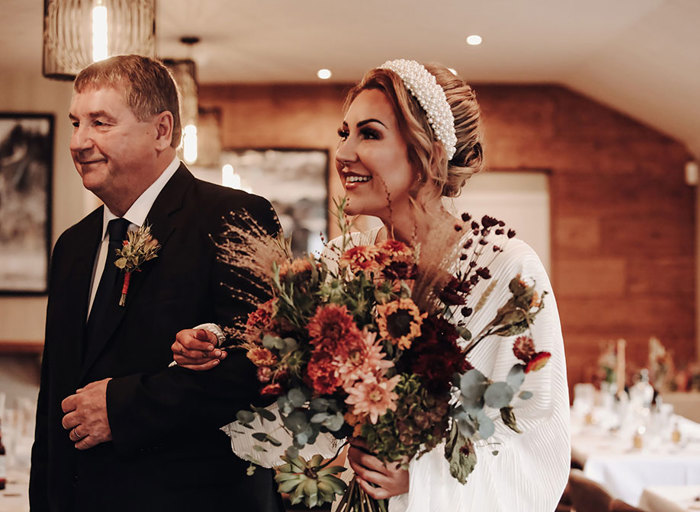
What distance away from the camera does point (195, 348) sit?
150 cm

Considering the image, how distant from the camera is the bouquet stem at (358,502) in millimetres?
1564

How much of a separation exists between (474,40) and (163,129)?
16.1 ft

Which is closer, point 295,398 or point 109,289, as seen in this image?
point 295,398

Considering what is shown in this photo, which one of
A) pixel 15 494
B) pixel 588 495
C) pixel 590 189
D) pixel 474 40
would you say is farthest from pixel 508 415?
pixel 590 189

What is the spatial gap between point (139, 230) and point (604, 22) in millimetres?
5028

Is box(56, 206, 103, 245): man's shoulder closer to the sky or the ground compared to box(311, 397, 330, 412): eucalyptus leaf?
closer to the sky

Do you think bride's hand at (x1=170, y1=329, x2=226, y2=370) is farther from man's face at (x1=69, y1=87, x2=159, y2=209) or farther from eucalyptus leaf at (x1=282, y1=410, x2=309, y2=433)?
man's face at (x1=69, y1=87, x2=159, y2=209)

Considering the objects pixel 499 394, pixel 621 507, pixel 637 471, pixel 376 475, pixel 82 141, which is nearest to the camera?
pixel 499 394

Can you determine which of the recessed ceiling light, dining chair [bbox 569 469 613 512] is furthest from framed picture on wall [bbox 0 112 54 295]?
dining chair [bbox 569 469 613 512]

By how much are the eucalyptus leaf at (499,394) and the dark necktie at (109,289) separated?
83 centimetres

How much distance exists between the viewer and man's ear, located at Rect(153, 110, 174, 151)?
5.97ft

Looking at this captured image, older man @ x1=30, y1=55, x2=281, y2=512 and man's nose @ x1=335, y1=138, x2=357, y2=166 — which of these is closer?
older man @ x1=30, y1=55, x2=281, y2=512

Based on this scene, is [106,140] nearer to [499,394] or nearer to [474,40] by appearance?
[499,394]

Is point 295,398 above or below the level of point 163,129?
below
